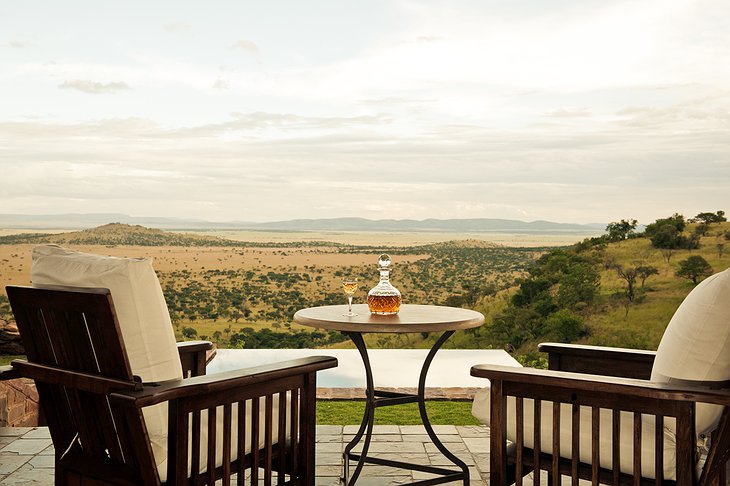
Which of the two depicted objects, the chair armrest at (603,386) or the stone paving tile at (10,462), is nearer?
the chair armrest at (603,386)

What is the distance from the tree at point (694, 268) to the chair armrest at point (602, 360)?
19.7 ft

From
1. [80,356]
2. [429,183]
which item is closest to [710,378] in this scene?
[80,356]

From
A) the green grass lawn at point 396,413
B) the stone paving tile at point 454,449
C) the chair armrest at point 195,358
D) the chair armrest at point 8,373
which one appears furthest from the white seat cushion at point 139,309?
the green grass lawn at point 396,413

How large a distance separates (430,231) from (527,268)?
52.3 inches

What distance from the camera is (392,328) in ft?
9.49

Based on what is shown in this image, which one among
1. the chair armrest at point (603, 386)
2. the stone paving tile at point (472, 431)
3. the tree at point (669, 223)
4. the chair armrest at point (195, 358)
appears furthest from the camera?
the tree at point (669, 223)

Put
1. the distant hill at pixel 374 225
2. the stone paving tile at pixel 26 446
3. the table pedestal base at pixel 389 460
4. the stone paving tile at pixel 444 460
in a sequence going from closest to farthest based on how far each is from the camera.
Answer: the table pedestal base at pixel 389 460 → the stone paving tile at pixel 444 460 → the stone paving tile at pixel 26 446 → the distant hill at pixel 374 225

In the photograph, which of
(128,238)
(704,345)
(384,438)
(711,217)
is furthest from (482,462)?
(128,238)

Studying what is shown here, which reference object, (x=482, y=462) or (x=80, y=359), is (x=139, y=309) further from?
(x=482, y=462)

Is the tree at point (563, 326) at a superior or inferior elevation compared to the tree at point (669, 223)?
inferior

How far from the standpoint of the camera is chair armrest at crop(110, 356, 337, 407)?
→ 1959 mm

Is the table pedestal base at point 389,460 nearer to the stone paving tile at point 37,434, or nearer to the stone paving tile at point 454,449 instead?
the stone paving tile at point 454,449

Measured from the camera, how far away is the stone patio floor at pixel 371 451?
3.39m

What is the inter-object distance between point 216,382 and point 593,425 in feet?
3.69
